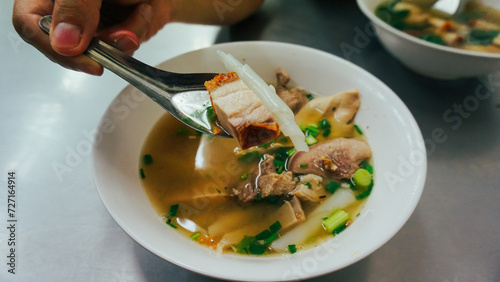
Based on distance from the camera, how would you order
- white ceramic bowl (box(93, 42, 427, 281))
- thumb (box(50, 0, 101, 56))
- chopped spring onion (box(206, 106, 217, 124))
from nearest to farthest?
white ceramic bowl (box(93, 42, 427, 281)), thumb (box(50, 0, 101, 56)), chopped spring onion (box(206, 106, 217, 124))

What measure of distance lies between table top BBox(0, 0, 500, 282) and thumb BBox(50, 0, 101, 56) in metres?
0.66

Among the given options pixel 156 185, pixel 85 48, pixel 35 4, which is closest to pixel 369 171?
pixel 156 185

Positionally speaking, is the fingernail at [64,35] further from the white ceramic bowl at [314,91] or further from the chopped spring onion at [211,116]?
the chopped spring onion at [211,116]

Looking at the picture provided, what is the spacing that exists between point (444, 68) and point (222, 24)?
1.33 meters

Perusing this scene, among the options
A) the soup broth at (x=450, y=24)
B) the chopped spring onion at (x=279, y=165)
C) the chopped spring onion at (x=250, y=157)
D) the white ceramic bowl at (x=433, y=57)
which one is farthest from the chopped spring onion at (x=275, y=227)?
the soup broth at (x=450, y=24)

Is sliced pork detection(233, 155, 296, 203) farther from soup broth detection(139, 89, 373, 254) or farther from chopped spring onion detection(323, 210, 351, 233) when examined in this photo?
chopped spring onion detection(323, 210, 351, 233)

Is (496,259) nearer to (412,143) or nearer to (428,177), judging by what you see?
(428,177)

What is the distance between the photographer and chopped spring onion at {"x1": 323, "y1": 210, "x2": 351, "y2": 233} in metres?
1.38

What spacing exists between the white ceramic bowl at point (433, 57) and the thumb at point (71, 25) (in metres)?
1.36

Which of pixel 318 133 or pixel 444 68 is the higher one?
pixel 444 68

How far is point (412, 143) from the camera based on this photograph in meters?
1.41

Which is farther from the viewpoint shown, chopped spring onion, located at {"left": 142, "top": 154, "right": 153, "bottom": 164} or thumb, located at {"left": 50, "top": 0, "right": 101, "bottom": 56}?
chopped spring onion, located at {"left": 142, "top": 154, "right": 153, "bottom": 164}

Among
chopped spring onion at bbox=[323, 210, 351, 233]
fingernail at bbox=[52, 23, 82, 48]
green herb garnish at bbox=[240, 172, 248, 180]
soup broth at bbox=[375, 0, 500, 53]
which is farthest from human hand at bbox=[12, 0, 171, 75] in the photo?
soup broth at bbox=[375, 0, 500, 53]

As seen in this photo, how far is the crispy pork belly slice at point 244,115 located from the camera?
1184 mm
